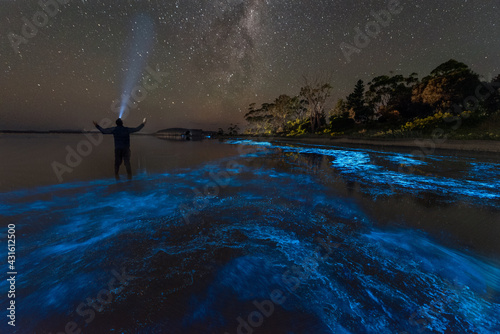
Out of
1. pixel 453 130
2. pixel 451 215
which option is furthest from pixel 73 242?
pixel 453 130

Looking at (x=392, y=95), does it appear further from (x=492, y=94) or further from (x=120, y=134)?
(x=120, y=134)

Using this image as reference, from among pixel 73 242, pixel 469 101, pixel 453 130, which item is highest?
pixel 469 101

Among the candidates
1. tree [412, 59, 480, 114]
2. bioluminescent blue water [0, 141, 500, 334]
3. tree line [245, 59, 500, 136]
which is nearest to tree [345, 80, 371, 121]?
tree line [245, 59, 500, 136]

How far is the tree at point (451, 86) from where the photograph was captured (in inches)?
882

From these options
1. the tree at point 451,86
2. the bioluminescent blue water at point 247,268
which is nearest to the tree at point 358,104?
the tree at point 451,86

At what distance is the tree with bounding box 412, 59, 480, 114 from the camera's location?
22.4 m

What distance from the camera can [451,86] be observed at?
22797 millimetres

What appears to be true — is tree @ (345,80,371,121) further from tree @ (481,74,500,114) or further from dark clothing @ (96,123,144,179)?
dark clothing @ (96,123,144,179)

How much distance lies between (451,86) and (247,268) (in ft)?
110

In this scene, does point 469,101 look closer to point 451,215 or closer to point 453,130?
point 453,130

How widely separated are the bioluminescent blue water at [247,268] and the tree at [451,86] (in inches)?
1077

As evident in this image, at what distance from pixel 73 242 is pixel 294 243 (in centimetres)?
347

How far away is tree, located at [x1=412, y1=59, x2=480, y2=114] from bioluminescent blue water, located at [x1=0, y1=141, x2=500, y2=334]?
27.4 m

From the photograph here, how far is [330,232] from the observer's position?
3275mm
